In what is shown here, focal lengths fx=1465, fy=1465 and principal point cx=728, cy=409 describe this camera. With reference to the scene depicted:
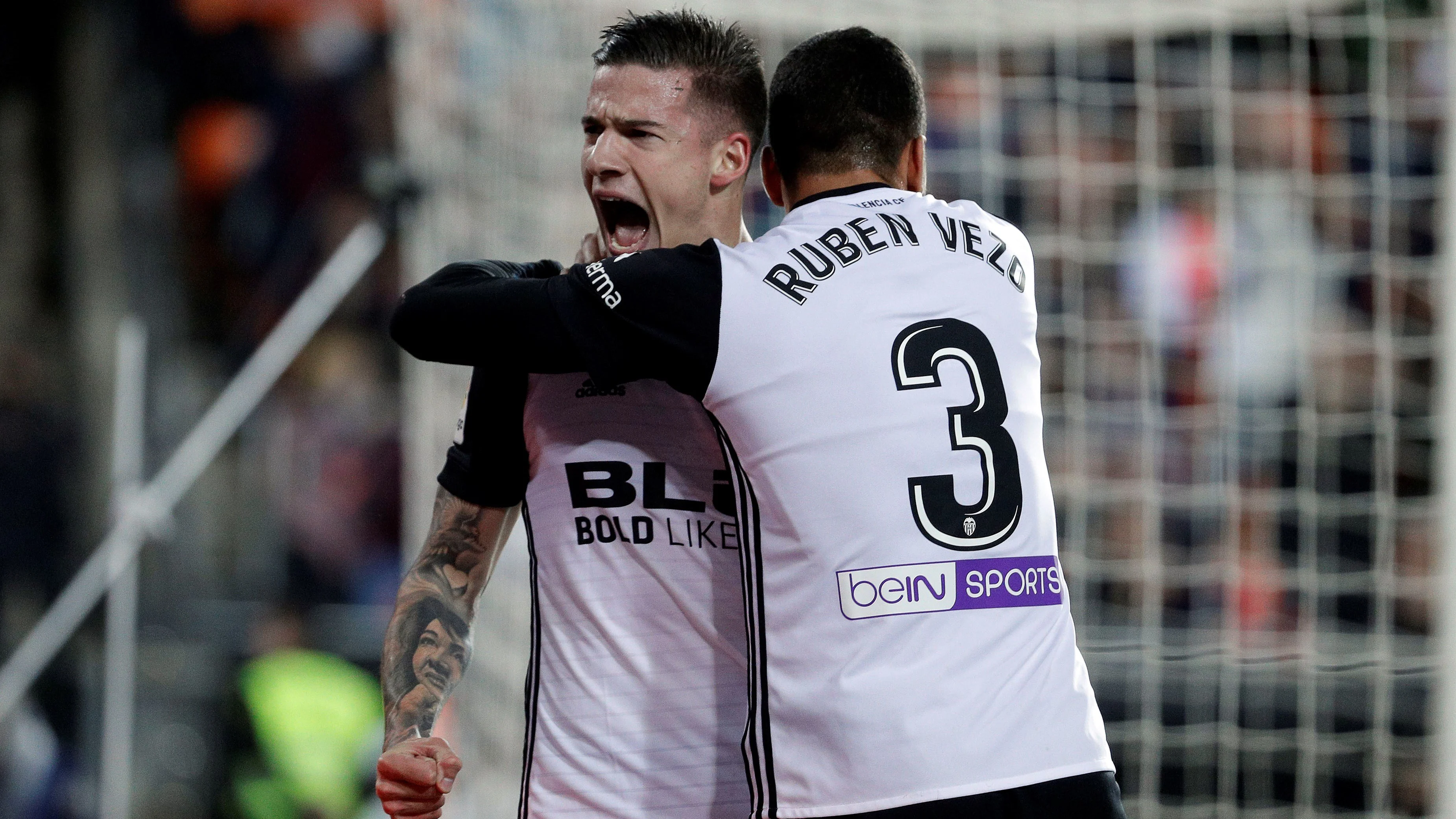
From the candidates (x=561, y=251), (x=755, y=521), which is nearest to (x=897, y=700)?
(x=755, y=521)

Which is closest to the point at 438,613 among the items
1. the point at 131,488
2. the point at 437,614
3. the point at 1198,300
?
the point at 437,614

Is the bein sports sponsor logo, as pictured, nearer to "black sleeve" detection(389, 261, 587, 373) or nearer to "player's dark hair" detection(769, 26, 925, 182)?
"black sleeve" detection(389, 261, 587, 373)

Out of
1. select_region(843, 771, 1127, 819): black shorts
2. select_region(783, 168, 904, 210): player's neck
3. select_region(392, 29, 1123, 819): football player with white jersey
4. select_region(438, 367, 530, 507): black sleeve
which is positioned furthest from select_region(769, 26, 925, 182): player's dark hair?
select_region(843, 771, 1127, 819): black shorts

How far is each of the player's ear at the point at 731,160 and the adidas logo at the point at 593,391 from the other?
1.25 ft

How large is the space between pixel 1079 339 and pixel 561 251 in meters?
2.37

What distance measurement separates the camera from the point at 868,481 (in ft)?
6.58

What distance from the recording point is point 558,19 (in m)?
4.76

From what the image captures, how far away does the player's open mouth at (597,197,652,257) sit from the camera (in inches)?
96.6

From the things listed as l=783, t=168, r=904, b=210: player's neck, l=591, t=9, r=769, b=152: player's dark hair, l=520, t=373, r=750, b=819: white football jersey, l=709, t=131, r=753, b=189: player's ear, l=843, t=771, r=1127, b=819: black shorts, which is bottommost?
l=843, t=771, r=1127, b=819: black shorts

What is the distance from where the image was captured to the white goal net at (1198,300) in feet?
16.0

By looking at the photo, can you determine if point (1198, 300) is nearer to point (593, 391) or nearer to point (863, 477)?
point (593, 391)

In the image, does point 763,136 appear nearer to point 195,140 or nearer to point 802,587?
point 802,587

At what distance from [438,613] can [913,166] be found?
109 centimetres

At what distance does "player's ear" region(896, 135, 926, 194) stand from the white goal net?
2.42 m
